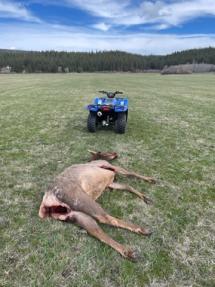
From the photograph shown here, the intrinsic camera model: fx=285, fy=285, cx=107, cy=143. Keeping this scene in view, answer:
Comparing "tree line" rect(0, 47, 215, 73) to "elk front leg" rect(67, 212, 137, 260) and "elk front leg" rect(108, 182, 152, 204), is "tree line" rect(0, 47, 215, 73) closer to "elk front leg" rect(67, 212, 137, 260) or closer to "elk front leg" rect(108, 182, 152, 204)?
"elk front leg" rect(108, 182, 152, 204)

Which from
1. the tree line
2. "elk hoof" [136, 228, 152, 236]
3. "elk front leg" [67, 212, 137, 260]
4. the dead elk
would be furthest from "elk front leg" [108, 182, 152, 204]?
the tree line

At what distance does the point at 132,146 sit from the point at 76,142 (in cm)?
130

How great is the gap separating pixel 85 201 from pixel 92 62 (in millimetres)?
78890

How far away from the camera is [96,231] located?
2.91m

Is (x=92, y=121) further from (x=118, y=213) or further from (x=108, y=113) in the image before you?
(x=118, y=213)

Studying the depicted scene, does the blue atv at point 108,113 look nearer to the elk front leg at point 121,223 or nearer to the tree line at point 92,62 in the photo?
the elk front leg at point 121,223

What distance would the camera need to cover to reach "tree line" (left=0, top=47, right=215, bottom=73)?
73.8 metres

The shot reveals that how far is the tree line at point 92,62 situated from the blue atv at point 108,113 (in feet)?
228

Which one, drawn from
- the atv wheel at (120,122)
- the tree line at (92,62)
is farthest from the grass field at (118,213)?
the tree line at (92,62)

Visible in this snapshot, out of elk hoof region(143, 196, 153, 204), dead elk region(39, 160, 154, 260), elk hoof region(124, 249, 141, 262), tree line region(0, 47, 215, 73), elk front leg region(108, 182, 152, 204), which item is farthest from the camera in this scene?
tree line region(0, 47, 215, 73)

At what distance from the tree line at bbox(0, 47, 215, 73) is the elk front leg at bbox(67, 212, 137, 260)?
242ft

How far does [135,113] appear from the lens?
10359 mm

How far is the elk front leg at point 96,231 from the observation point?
2.76 m

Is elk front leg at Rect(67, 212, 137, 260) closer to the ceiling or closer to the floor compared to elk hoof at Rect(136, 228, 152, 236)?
closer to the ceiling
